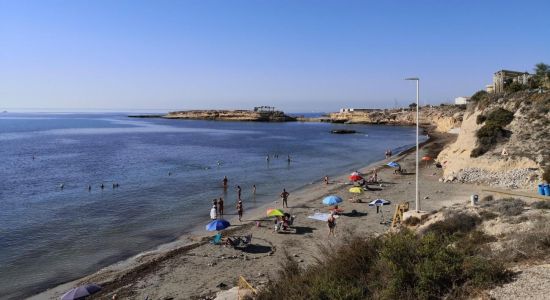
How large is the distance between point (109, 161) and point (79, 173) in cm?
1002

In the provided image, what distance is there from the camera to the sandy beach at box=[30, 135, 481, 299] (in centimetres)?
1506

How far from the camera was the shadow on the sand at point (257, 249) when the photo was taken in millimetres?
18438

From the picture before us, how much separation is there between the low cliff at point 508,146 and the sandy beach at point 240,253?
2061 mm

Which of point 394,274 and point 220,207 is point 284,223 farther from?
point 394,274

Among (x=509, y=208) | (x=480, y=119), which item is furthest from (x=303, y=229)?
(x=480, y=119)

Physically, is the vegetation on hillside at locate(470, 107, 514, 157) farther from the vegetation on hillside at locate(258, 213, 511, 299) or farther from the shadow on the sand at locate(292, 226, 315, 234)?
the vegetation on hillside at locate(258, 213, 511, 299)

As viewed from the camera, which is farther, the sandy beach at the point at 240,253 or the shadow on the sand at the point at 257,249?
the shadow on the sand at the point at 257,249

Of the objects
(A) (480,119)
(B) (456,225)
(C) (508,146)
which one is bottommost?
(B) (456,225)

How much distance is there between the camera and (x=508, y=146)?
30094mm

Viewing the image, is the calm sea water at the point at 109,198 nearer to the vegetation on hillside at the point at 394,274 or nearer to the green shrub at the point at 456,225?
the vegetation on hillside at the point at 394,274

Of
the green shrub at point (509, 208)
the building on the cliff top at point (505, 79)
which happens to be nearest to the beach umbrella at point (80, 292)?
the green shrub at point (509, 208)

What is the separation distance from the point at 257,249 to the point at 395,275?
37.2ft

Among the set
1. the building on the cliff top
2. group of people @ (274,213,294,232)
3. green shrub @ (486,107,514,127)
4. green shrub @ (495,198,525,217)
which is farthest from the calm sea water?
the building on the cliff top

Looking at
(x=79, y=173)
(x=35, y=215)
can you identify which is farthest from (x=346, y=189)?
(x=79, y=173)
